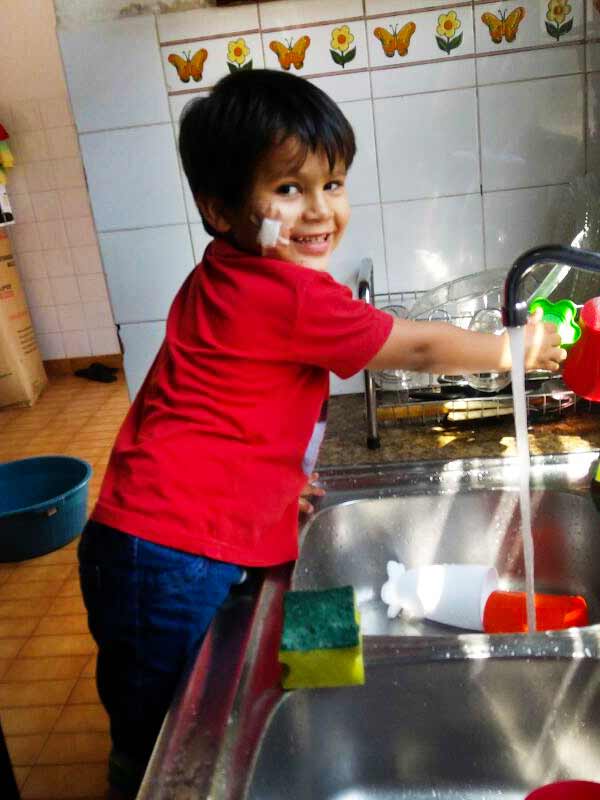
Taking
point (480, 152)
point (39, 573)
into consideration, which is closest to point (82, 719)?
point (39, 573)

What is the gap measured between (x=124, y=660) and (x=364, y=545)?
14.1 inches

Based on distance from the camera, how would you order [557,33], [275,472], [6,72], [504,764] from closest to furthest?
[504,764] < [275,472] < [557,33] < [6,72]

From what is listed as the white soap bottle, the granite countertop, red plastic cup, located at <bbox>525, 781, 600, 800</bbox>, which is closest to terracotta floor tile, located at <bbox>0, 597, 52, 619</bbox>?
the granite countertop

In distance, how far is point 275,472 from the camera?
82 centimetres

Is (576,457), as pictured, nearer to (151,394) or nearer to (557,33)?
(151,394)

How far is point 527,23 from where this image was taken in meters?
1.22

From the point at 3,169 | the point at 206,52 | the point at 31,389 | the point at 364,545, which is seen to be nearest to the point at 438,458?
the point at 364,545

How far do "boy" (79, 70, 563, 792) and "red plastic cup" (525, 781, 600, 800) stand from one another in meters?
0.35

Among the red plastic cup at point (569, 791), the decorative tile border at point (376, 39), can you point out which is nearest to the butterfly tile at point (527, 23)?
the decorative tile border at point (376, 39)

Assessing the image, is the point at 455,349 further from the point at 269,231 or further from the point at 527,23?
the point at 527,23

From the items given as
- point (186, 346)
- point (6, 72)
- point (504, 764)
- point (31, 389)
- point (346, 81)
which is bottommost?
point (31, 389)

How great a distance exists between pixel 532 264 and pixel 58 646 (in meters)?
1.73

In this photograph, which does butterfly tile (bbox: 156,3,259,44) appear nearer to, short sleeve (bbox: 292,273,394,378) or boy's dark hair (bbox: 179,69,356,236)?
boy's dark hair (bbox: 179,69,356,236)

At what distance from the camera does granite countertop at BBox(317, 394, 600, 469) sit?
1.05 metres
